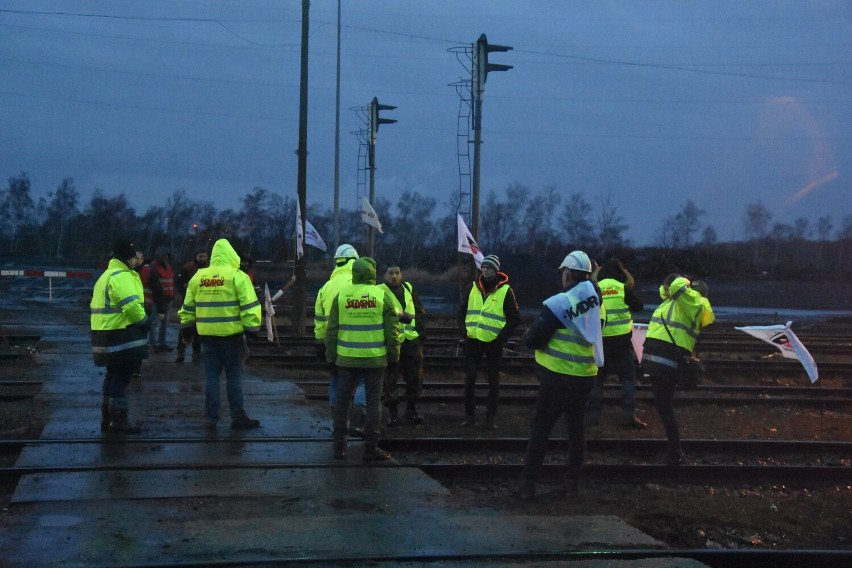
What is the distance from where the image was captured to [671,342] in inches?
365

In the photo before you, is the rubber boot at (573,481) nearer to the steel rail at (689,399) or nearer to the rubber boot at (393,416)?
the rubber boot at (393,416)

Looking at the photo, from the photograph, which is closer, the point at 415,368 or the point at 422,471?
the point at 422,471

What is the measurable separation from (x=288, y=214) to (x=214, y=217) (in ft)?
22.5

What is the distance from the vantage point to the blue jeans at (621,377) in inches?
448

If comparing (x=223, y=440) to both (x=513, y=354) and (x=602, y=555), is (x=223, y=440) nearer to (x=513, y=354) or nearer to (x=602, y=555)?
(x=602, y=555)

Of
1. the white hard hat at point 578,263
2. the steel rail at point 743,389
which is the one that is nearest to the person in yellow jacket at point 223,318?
the white hard hat at point 578,263

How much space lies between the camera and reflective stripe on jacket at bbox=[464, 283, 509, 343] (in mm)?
10688

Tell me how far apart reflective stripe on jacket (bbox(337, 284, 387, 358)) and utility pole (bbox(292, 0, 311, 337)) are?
12126 mm

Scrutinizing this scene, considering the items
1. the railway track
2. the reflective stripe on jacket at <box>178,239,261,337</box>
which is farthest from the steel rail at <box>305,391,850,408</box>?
the reflective stripe on jacket at <box>178,239,261,337</box>

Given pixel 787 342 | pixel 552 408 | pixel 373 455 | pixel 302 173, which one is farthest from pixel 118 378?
pixel 302 173

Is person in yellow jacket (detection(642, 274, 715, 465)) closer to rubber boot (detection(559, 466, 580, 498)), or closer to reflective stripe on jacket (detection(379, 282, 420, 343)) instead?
rubber boot (detection(559, 466, 580, 498))

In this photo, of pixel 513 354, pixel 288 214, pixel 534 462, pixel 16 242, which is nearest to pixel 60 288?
pixel 16 242

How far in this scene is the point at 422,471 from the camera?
8820 mm

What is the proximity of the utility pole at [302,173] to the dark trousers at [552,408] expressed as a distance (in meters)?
13.4
